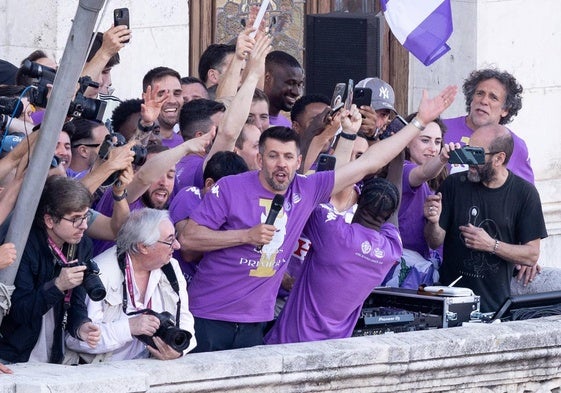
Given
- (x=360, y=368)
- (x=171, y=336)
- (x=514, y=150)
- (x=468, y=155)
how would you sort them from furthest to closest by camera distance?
(x=514, y=150) → (x=468, y=155) → (x=360, y=368) → (x=171, y=336)

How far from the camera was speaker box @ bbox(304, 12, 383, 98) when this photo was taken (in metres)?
10.4

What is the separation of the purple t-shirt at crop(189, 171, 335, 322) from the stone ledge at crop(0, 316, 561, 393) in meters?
0.73

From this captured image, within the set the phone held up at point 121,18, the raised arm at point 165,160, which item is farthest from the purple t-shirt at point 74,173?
the phone held up at point 121,18

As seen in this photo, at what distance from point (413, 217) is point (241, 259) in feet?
6.89

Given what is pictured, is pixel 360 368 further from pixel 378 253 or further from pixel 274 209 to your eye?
pixel 378 253

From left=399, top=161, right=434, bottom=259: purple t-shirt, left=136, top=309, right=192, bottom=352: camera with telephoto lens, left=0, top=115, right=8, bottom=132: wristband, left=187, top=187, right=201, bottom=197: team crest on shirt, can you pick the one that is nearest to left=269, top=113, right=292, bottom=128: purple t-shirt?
left=399, top=161, right=434, bottom=259: purple t-shirt

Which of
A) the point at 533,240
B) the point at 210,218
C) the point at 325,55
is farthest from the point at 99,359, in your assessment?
the point at 325,55

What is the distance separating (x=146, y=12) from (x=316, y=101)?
2.08m

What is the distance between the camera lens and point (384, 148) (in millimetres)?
7930

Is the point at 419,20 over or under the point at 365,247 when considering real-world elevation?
over

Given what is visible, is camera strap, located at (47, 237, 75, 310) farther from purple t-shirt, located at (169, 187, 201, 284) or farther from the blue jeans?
purple t-shirt, located at (169, 187, 201, 284)

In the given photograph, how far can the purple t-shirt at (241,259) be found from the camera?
7.38 meters

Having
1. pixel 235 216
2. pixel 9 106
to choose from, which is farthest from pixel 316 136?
pixel 9 106

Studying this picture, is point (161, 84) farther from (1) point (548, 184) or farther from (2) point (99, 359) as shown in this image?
(1) point (548, 184)
